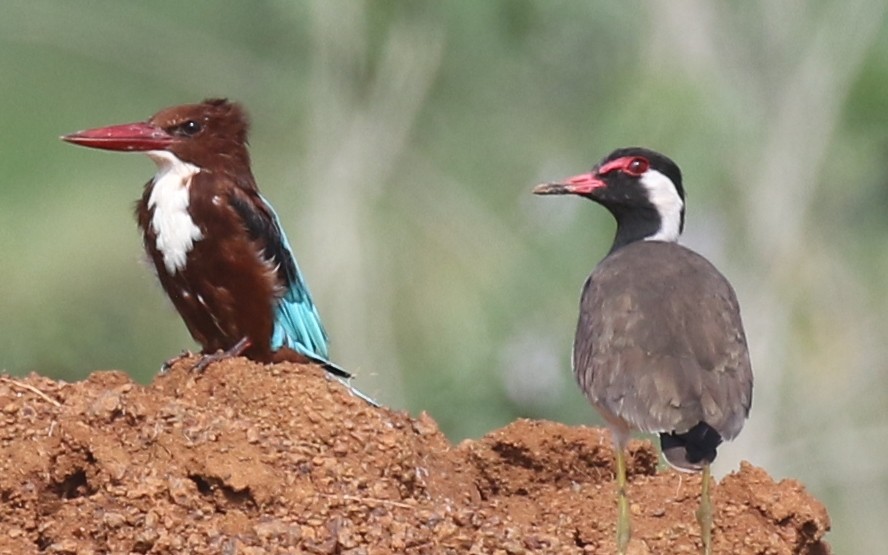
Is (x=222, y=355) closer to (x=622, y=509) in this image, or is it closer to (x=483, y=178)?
(x=622, y=509)

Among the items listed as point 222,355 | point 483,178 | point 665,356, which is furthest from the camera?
point 483,178

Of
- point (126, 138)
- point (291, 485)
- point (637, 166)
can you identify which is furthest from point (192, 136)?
point (291, 485)

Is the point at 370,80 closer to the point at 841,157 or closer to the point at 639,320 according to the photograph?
the point at 841,157

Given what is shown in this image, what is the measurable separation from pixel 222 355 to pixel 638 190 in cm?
191

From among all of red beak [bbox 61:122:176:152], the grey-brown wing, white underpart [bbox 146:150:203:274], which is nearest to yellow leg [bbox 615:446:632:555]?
the grey-brown wing

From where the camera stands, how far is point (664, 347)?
19.5 feet

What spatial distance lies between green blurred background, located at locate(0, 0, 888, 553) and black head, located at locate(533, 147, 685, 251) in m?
4.63

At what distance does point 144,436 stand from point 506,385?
6928mm

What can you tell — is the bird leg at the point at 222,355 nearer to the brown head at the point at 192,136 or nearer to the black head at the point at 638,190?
the brown head at the point at 192,136

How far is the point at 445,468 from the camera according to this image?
5910 millimetres

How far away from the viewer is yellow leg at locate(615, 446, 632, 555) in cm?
533

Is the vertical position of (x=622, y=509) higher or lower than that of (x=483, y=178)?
lower

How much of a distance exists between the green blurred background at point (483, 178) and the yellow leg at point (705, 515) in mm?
6140

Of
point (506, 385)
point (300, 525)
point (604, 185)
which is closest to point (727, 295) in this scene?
point (604, 185)
